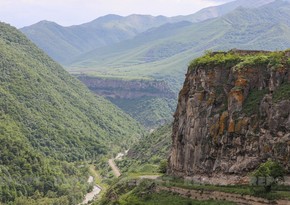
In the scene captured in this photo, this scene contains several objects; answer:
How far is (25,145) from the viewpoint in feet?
581

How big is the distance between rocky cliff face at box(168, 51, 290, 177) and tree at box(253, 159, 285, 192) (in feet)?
7.60

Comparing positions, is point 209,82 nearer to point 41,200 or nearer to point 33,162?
point 41,200

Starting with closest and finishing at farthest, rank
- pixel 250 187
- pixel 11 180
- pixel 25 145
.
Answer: pixel 250 187, pixel 11 180, pixel 25 145

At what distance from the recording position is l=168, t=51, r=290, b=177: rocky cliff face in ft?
206

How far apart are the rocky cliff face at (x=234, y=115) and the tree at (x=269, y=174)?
232 cm

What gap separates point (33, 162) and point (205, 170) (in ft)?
356

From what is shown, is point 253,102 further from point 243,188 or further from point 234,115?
point 243,188

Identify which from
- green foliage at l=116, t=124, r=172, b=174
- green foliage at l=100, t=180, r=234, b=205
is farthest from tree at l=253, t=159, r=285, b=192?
green foliage at l=116, t=124, r=172, b=174

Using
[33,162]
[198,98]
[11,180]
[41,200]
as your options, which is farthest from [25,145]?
[198,98]

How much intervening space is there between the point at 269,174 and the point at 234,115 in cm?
1200

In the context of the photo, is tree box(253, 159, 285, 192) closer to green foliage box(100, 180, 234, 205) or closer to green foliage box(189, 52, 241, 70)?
green foliage box(100, 180, 234, 205)

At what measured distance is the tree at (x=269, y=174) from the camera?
186 feet

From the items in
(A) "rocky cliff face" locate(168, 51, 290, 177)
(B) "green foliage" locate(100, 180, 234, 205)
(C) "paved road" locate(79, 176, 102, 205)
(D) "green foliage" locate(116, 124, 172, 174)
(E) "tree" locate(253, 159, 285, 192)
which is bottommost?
(C) "paved road" locate(79, 176, 102, 205)

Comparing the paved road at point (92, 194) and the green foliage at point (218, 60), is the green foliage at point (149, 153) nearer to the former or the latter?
the paved road at point (92, 194)
